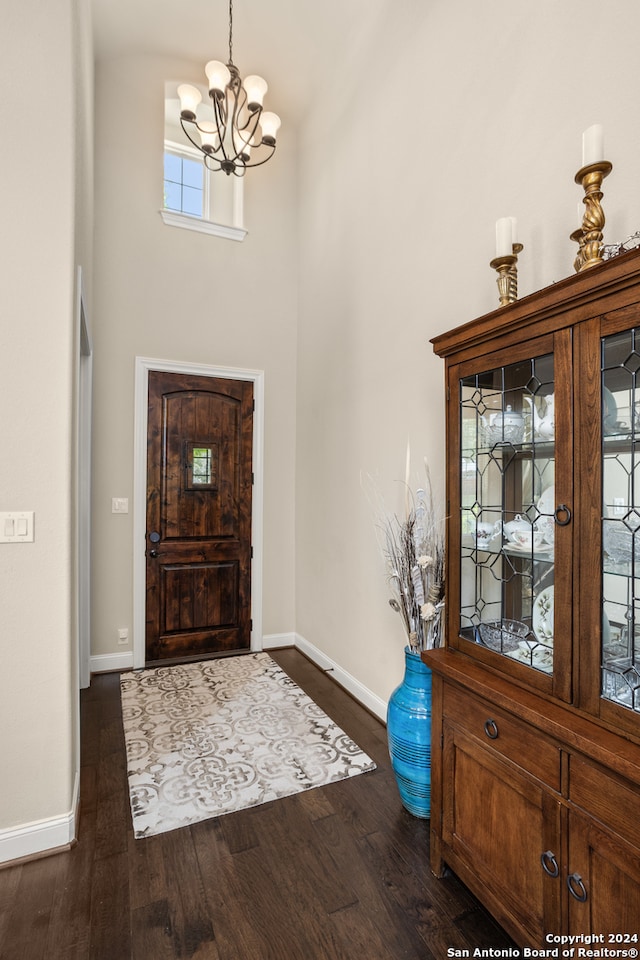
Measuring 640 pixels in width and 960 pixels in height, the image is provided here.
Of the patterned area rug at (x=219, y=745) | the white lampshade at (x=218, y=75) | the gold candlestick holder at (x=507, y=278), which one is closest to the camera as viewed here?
the gold candlestick holder at (x=507, y=278)

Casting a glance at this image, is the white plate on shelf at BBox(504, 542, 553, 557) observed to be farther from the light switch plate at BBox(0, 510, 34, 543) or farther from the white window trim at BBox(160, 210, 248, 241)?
the white window trim at BBox(160, 210, 248, 241)

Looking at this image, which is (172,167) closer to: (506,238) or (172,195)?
(172,195)

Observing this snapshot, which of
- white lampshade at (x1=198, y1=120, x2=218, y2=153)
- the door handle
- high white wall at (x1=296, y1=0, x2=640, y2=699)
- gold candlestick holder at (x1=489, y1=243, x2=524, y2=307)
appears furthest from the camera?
white lampshade at (x1=198, y1=120, x2=218, y2=153)

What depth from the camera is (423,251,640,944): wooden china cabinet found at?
1.13 metres

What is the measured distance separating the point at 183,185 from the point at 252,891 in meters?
4.54

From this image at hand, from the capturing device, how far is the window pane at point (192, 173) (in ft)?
13.1

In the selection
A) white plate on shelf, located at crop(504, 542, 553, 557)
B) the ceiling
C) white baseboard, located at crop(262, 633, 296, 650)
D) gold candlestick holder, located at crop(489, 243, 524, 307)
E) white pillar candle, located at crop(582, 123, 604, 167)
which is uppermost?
the ceiling

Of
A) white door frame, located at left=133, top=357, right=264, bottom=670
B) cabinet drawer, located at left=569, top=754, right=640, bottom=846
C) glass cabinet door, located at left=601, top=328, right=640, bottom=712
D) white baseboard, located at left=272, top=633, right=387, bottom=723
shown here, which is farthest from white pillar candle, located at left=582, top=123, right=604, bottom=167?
A: white door frame, located at left=133, top=357, right=264, bottom=670

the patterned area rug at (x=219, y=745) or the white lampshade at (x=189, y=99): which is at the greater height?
the white lampshade at (x=189, y=99)

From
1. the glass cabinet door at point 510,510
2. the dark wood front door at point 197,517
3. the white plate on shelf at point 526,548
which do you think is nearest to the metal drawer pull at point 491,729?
the glass cabinet door at point 510,510

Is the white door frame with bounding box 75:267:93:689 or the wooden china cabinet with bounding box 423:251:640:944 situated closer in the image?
the wooden china cabinet with bounding box 423:251:640:944

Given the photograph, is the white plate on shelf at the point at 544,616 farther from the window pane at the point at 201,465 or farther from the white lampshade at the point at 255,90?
the white lampshade at the point at 255,90

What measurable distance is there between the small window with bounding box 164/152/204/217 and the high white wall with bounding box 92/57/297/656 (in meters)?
0.17

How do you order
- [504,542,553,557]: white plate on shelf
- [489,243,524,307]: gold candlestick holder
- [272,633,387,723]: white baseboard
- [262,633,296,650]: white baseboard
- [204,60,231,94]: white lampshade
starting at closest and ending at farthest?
[504,542,553,557]: white plate on shelf, [489,243,524,307]: gold candlestick holder, [204,60,231,94]: white lampshade, [272,633,387,723]: white baseboard, [262,633,296,650]: white baseboard
